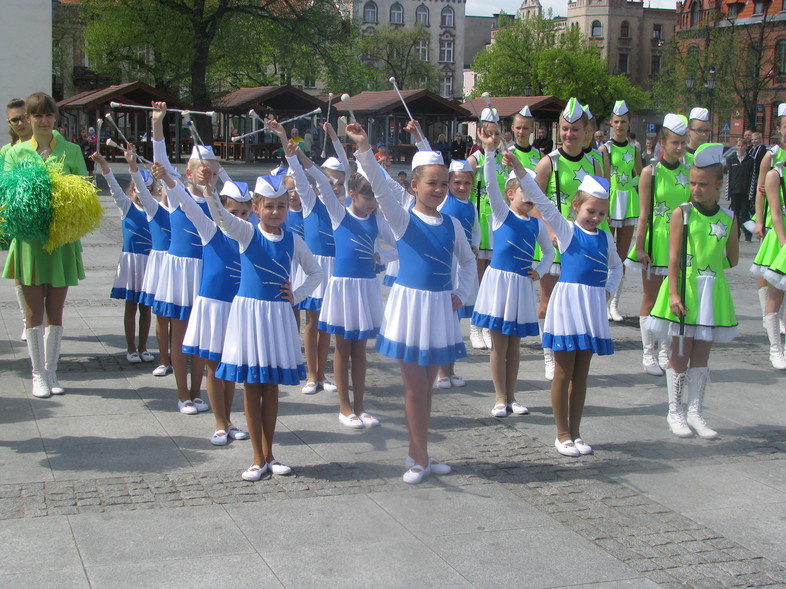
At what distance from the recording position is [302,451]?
6.02 m

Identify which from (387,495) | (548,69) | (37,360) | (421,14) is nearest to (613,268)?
(387,495)

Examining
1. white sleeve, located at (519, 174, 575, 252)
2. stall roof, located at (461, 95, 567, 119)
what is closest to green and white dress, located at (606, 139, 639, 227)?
white sleeve, located at (519, 174, 575, 252)

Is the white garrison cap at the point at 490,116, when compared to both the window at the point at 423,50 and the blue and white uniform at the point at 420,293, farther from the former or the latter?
the window at the point at 423,50

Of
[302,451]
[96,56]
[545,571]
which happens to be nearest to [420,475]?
[302,451]

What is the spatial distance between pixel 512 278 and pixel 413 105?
39.9 meters

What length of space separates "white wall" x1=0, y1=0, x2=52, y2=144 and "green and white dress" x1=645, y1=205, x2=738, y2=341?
42.7 feet

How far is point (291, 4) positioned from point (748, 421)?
37273 millimetres

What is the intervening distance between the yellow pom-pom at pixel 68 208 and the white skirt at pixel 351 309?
1942 mm

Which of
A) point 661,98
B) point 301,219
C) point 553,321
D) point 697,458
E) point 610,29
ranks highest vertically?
point 610,29

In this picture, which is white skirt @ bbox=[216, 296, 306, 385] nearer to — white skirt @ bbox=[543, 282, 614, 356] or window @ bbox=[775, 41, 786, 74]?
white skirt @ bbox=[543, 282, 614, 356]

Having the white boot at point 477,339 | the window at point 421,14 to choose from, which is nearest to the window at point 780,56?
the window at point 421,14

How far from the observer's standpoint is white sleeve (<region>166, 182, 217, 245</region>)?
18.9 feet

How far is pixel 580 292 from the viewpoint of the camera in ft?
20.0

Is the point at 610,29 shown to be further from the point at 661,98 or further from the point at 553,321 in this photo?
the point at 553,321
